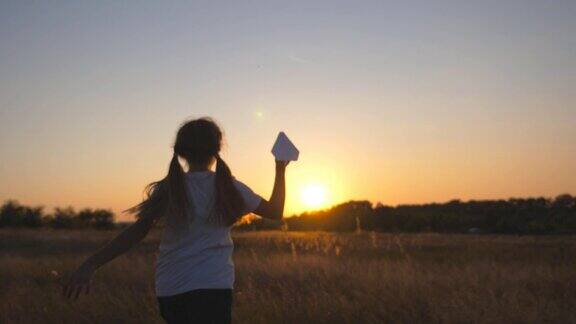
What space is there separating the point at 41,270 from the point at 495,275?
7335 millimetres

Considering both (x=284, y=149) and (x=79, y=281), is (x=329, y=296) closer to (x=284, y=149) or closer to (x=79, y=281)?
(x=284, y=149)

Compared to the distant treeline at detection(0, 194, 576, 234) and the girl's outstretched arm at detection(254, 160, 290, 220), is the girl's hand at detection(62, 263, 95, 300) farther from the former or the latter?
the distant treeline at detection(0, 194, 576, 234)

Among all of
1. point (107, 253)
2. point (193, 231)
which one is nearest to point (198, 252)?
point (193, 231)

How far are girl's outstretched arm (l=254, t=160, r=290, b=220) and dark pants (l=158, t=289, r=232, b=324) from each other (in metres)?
0.42

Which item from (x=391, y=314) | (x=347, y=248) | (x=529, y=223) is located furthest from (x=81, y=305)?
(x=529, y=223)

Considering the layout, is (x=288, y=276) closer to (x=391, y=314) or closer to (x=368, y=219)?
(x=391, y=314)

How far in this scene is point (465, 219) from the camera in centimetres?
5659

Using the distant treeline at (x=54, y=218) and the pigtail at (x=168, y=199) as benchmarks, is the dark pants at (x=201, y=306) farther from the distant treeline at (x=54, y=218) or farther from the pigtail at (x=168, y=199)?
the distant treeline at (x=54, y=218)

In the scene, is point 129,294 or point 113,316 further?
point 129,294

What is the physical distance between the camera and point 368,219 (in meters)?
52.5

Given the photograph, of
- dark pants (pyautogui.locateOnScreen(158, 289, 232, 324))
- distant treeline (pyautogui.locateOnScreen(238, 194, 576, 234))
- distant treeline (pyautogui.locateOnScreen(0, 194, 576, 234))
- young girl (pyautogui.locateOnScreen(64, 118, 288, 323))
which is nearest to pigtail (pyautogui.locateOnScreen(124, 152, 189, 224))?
young girl (pyautogui.locateOnScreen(64, 118, 288, 323))

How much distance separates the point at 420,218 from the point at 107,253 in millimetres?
55079

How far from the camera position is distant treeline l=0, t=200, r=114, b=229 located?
64.1 m

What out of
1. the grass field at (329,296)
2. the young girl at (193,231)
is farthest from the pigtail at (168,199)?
the grass field at (329,296)
